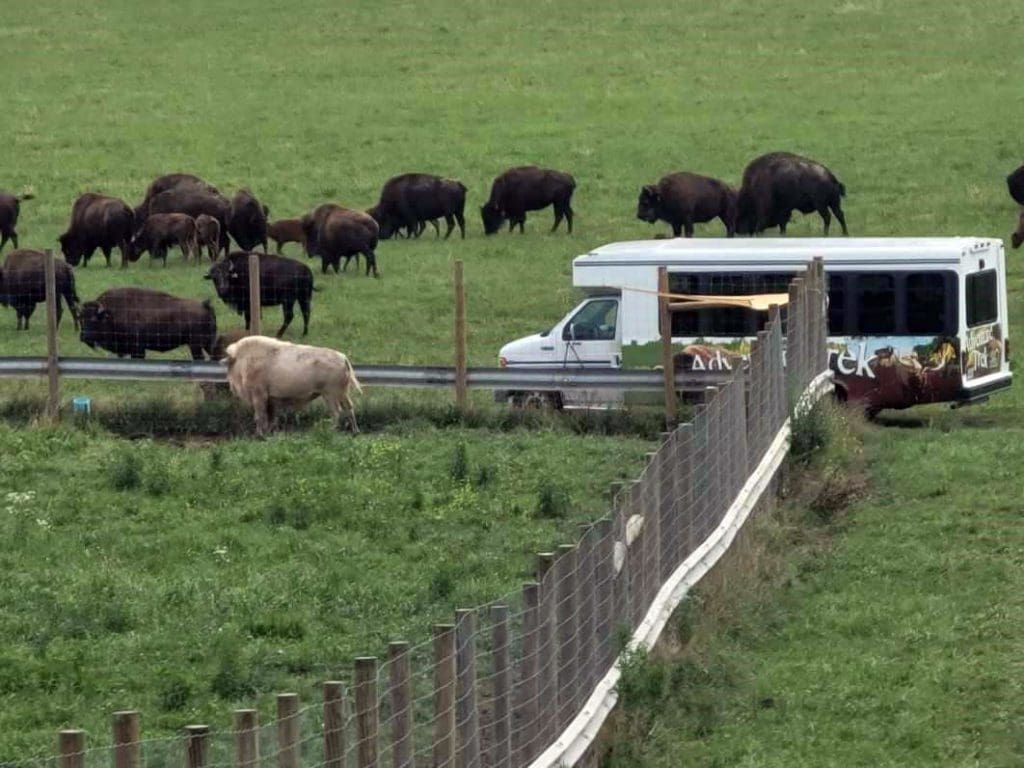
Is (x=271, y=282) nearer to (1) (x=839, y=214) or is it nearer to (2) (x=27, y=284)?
(2) (x=27, y=284)

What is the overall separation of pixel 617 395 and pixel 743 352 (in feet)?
5.86

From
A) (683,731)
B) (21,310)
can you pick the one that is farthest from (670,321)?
(683,731)

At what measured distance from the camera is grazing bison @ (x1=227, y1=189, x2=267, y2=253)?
3308cm

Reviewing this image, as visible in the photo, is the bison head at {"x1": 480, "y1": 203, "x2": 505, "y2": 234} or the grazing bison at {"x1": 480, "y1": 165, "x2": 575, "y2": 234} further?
the bison head at {"x1": 480, "y1": 203, "x2": 505, "y2": 234}

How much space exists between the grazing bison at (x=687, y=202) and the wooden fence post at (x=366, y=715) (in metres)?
27.0

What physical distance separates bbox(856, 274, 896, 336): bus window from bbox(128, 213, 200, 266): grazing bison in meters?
12.5

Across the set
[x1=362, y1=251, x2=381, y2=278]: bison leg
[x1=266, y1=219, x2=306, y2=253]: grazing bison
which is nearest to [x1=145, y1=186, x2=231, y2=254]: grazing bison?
[x1=266, y1=219, x2=306, y2=253]: grazing bison

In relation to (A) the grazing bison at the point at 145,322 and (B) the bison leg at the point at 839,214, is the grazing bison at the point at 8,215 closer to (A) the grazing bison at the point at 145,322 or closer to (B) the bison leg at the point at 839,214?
(B) the bison leg at the point at 839,214

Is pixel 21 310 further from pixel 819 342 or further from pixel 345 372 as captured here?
pixel 819 342

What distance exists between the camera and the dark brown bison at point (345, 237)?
31.0 m

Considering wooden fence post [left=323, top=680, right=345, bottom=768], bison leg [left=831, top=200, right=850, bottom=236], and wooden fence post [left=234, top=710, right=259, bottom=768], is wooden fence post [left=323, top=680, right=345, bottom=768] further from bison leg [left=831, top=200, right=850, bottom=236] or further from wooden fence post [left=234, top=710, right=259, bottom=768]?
bison leg [left=831, top=200, right=850, bottom=236]

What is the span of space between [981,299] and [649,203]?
1225 centimetres

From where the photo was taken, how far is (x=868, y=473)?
17.8 metres

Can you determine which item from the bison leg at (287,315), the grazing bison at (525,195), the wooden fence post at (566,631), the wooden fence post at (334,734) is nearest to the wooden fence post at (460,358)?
the bison leg at (287,315)
